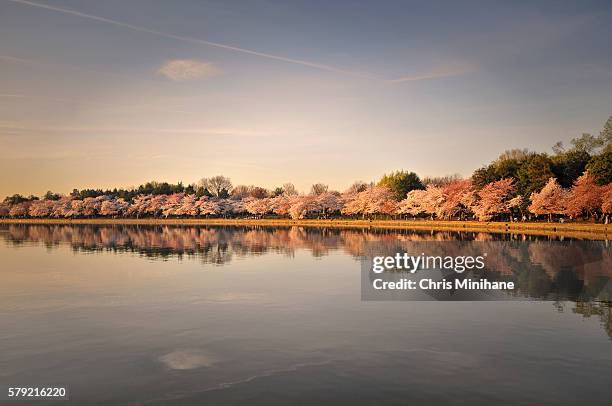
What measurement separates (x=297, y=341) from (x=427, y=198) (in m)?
87.4

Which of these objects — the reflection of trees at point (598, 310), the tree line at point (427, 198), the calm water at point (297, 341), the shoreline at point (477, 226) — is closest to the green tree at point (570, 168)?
the tree line at point (427, 198)

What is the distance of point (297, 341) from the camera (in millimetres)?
15344

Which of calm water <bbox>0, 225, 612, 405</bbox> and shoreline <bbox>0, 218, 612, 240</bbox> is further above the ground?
shoreline <bbox>0, 218, 612, 240</bbox>

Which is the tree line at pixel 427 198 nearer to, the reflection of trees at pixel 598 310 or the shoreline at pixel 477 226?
the shoreline at pixel 477 226

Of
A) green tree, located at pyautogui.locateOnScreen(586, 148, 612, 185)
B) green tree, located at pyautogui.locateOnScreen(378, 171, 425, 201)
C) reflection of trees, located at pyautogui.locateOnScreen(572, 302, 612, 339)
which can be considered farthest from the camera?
green tree, located at pyautogui.locateOnScreen(378, 171, 425, 201)

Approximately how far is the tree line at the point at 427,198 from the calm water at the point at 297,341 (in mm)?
46467

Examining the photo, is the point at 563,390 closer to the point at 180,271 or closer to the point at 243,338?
the point at 243,338

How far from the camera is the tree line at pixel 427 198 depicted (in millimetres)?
70375

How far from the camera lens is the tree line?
70.4 metres

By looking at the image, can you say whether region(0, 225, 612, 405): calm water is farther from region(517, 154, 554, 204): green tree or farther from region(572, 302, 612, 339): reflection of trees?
region(517, 154, 554, 204): green tree

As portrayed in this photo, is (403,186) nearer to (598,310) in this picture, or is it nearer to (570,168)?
Result: (570,168)

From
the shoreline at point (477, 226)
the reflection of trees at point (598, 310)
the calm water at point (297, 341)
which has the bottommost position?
the calm water at point (297, 341)

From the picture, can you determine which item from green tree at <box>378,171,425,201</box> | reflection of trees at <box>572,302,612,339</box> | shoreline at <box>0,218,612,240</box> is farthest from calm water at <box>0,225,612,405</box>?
green tree at <box>378,171,425,201</box>

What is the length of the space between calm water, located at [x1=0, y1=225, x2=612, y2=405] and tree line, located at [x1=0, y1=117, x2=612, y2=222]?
46467 mm
